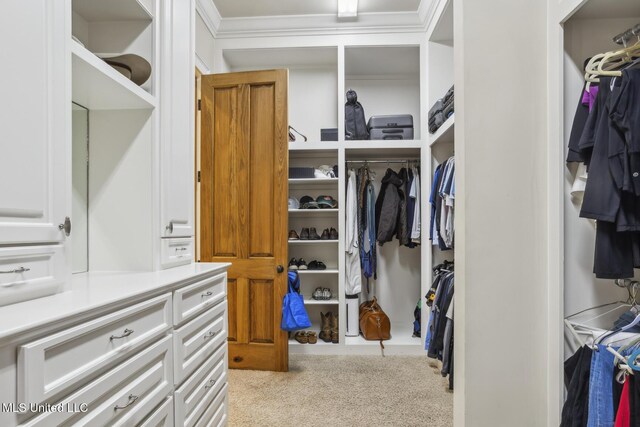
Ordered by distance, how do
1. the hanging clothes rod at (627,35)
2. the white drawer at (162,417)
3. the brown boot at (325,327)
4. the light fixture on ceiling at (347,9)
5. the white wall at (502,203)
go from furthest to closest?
the brown boot at (325,327) < the light fixture on ceiling at (347,9) < the white wall at (502,203) < the hanging clothes rod at (627,35) < the white drawer at (162,417)

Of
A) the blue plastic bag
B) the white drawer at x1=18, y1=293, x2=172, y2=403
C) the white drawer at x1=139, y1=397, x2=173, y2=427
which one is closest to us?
the white drawer at x1=18, y1=293, x2=172, y2=403

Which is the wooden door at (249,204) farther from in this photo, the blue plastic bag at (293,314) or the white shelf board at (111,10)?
the white shelf board at (111,10)

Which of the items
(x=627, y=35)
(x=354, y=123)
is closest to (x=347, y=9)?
(x=354, y=123)

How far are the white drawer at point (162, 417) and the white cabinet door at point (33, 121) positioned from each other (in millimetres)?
632

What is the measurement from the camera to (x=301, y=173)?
3.04 meters

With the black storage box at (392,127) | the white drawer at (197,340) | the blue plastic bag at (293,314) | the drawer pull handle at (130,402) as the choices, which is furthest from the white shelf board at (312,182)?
the drawer pull handle at (130,402)

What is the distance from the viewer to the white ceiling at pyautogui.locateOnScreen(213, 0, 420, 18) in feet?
9.09

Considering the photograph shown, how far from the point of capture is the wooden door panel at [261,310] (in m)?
2.57

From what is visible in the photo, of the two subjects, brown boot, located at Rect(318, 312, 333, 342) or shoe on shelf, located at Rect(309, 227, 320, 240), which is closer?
brown boot, located at Rect(318, 312, 333, 342)

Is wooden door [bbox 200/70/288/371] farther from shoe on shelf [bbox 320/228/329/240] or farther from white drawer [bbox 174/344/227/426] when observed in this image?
white drawer [bbox 174/344/227/426]

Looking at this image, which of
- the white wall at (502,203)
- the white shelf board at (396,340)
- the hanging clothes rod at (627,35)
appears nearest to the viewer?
the hanging clothes rod at (627,35)

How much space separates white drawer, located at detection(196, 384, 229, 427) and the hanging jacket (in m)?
1.90

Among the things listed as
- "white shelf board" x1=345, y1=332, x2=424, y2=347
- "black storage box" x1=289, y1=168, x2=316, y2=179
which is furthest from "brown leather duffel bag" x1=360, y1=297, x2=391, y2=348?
"black storage box" x1=289, y1=168, x2=316, y2=179

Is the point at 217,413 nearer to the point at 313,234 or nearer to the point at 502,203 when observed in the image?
the point at 502,203
